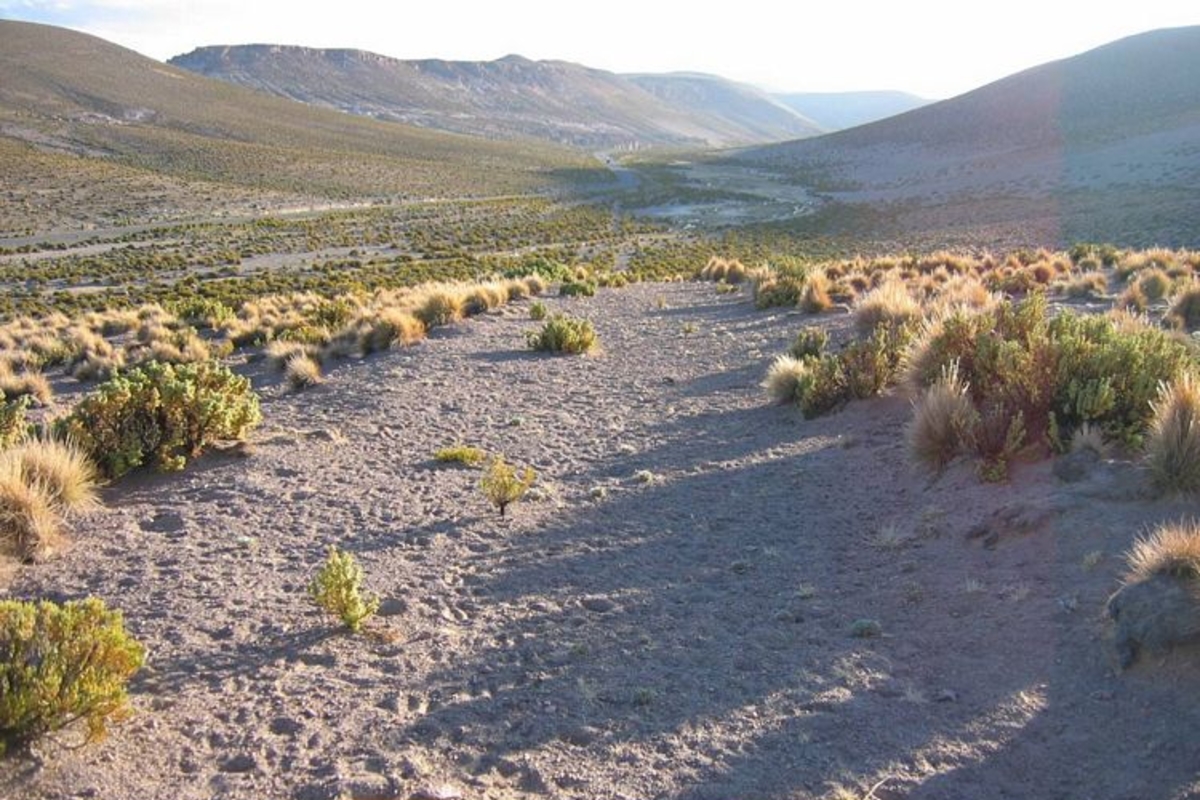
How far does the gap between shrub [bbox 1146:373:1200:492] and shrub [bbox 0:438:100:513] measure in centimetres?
669

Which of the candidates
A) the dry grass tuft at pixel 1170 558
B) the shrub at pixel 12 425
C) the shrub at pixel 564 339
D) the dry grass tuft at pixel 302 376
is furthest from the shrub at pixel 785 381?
the shrub at pixel 12 425

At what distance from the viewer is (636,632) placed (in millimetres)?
4598

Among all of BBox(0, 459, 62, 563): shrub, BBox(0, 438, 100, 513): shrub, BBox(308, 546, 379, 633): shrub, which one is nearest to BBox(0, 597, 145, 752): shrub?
BBox(308, 546, 379, 633): shrub

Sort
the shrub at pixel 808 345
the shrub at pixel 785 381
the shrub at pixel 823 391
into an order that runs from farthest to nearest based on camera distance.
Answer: the shrub at pixel 808 345 → the shrub at pixel 785 381 → the shrub at pixel 823 391

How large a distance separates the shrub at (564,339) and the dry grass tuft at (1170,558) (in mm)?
9141

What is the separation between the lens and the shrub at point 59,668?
326 cm

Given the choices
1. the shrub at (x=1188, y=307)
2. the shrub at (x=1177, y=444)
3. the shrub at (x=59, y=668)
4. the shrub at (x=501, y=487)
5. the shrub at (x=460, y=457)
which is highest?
the shrub at (x=1188, y=307)

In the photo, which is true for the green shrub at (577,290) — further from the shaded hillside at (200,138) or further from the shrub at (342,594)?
the shaded hillside at (200,138)

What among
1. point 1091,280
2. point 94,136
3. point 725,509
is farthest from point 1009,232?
point 94,136

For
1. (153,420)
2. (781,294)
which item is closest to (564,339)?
Answer: (781,294)

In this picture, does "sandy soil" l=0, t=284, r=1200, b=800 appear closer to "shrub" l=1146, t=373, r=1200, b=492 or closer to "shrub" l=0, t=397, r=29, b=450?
"shrub" l=1146, t=373, r=1200, b=492

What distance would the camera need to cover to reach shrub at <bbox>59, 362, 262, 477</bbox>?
6863 millimetres

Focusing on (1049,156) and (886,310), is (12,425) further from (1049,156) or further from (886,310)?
(1049,156)

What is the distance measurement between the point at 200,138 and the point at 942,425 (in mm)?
93491
